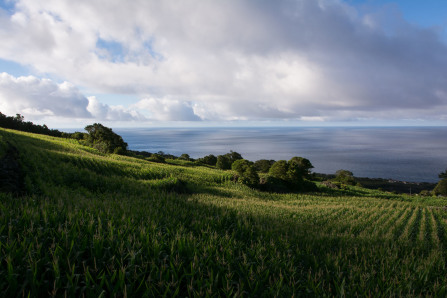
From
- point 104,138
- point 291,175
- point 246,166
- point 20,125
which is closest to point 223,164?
point 246,166

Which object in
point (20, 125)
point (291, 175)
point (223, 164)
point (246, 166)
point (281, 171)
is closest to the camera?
point (246, 166)

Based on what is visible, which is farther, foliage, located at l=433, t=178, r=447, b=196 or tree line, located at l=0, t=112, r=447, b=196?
foliage, located at l=433, t=178, r=447, b=196

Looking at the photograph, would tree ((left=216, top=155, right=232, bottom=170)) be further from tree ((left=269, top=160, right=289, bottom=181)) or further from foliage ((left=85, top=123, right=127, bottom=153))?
foliage ((left=85, top=123, right=127, bottom=153))

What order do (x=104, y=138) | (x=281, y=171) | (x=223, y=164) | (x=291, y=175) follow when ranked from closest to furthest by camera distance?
(x=291, y=175), (x=281, y=171), (x=104, y=138), (x=223, y=164)

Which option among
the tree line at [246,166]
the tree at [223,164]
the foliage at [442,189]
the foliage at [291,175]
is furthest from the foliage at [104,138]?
the foliage at [442,189]

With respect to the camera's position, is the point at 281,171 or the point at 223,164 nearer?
the point at 281,171

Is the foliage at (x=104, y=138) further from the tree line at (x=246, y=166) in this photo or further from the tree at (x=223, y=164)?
the tree at (x=223, y=164)

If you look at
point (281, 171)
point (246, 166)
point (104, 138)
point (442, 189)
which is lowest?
point (442, 189)

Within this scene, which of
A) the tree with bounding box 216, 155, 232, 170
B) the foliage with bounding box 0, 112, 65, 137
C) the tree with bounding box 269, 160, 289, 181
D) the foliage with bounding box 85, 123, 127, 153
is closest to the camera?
the tree with bounding box 269, 160, 289, 181

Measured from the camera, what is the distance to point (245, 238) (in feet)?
21.6

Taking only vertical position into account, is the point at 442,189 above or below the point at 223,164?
below

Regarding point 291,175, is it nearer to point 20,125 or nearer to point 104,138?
point 104,138

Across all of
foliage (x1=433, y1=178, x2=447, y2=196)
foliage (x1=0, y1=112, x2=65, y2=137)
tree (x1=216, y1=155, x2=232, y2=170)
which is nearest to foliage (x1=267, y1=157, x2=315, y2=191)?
tree (x1=216, y1=155, x2=232, y2=170)

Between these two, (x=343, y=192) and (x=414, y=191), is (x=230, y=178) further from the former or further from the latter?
(x=414, y=191)
